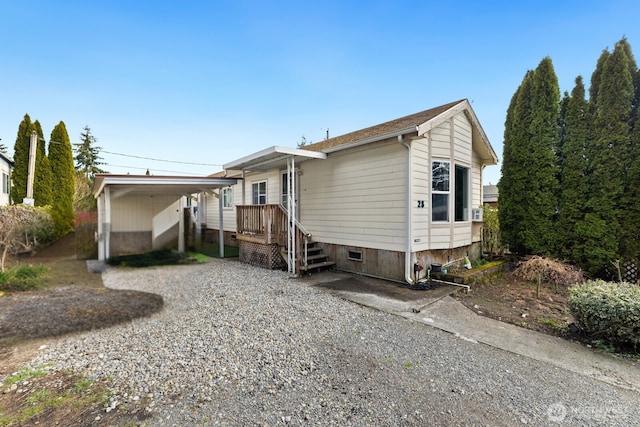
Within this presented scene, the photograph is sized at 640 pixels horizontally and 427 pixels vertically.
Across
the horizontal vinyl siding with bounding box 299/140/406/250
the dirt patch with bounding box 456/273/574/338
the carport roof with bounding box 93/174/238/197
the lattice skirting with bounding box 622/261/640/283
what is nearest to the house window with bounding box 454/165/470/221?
the dirt patch with bounding box 456/273/574/338

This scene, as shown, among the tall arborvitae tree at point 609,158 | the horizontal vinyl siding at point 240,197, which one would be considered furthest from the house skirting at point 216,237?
the tall arborvitae tree at point 609,158

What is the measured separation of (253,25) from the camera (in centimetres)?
1011

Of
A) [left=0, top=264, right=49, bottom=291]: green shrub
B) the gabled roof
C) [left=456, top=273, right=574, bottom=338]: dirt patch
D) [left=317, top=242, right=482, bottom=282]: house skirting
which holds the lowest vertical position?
[left=456, top=273, right=574, bottom=338]: dirt patch

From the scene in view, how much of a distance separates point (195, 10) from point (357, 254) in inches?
355

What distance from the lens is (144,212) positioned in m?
12.0

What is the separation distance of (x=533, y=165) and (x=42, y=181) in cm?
2144

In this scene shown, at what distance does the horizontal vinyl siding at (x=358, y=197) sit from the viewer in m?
6.92

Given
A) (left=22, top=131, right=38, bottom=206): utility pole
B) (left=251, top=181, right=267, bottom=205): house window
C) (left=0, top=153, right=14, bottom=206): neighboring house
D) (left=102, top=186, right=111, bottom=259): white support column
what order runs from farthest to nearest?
1. (left=0, top=153, right=14, bottom=206): neighboring house
2. (left=22, top=131, right=38, bottom=206): utility pole
3. (left=251, top=181, right=267, bottom=205): house window
4. (left=102, top=186, right=111, bottom=259): white support column

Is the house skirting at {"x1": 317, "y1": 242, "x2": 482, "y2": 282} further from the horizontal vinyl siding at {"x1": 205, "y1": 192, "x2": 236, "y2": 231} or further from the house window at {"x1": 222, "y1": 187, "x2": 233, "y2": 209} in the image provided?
the house window at {"x1": 222, "y1": 187, "x2": 233, "y2": 209}

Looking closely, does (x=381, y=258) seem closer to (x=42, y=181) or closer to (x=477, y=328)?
(x=477, y=328)

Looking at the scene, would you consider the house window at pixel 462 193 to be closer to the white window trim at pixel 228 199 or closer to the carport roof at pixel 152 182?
the carport roof at pixel 152 182

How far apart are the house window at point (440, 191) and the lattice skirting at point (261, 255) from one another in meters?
4.58

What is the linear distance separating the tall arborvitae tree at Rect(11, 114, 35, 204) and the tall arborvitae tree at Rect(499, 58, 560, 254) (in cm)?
2213

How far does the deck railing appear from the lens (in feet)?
27.2
